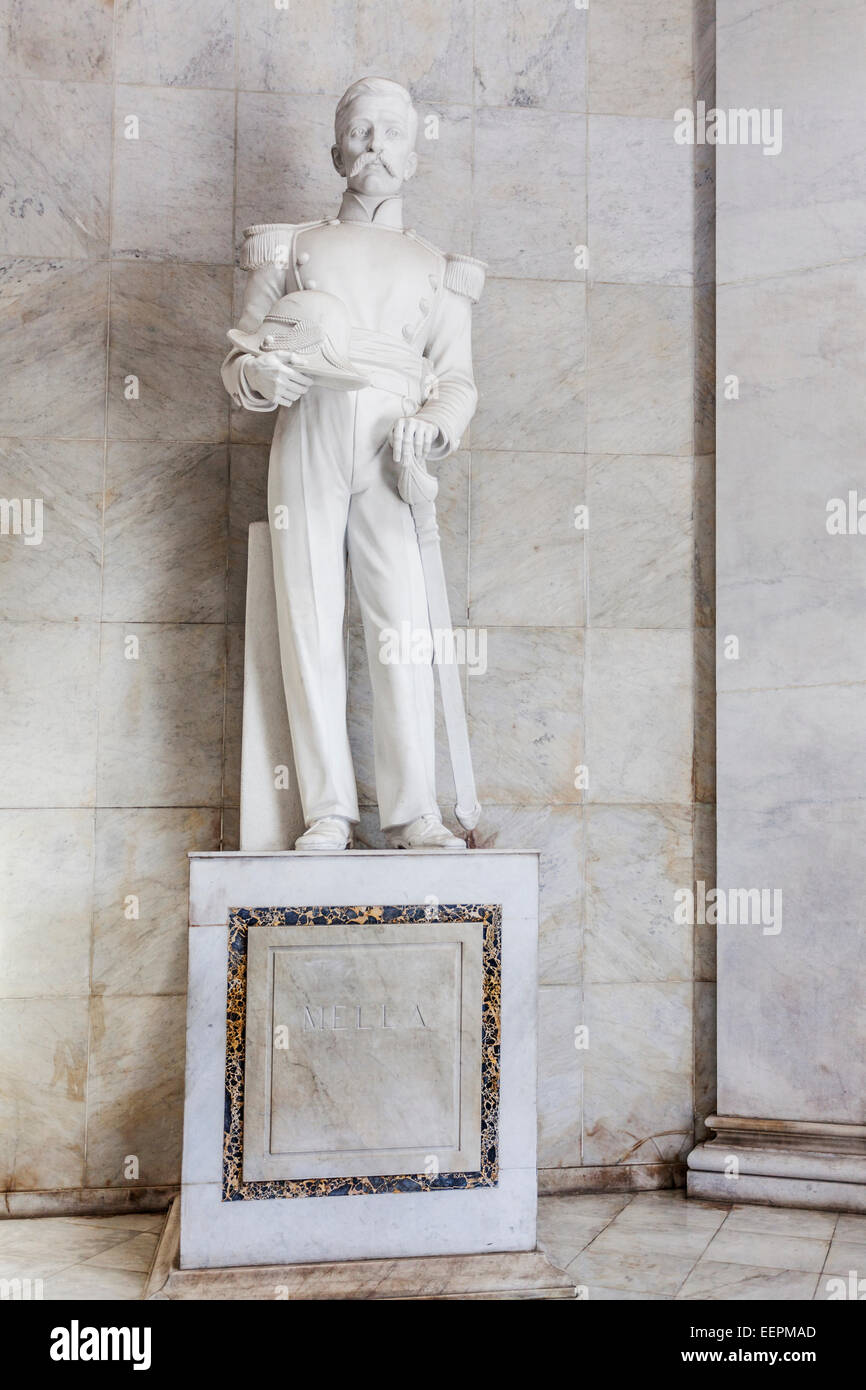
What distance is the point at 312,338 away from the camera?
3807 mm

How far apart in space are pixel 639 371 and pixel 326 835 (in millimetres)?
2481

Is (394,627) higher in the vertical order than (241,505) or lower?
lower

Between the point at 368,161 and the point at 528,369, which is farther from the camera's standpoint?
the point at 528,369

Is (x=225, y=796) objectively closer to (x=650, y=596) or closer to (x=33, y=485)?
(x=33, y=485)

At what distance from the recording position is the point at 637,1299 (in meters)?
3.60

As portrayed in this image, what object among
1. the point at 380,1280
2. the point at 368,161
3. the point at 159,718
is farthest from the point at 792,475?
A: the point at 380,1280

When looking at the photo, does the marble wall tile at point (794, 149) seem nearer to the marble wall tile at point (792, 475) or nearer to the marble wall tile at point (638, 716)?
the marble wall tile at point (792, 475)

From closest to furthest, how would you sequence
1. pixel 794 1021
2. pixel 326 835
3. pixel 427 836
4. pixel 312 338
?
pixel 312 338 < pixel 326 835 < pixel 427 836 < pixel 794 1021

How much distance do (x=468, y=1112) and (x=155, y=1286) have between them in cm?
101

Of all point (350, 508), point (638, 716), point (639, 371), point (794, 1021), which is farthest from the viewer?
point (639, 371)

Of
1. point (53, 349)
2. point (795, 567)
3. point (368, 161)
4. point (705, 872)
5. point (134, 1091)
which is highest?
point (368, 161)

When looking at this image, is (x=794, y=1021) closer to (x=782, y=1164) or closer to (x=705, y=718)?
(x=782, y=1164)

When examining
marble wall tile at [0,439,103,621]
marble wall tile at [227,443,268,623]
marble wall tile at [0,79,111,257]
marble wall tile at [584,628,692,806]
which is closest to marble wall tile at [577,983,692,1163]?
marble wall tile at [584,628,692,806]

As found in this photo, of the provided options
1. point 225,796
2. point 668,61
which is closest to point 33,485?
point 225,796
